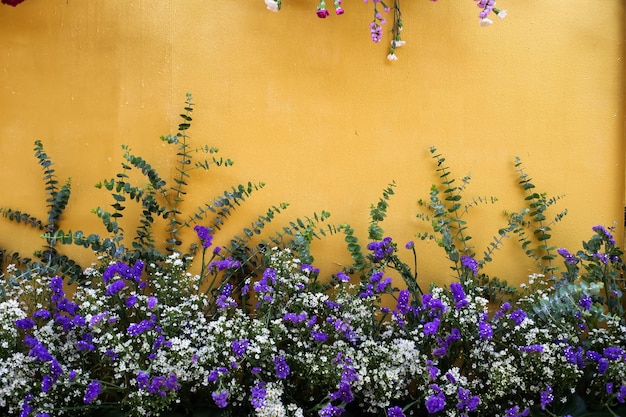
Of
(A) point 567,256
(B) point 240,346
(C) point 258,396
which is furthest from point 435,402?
(A) point 567,256

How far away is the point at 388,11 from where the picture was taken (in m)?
3.00

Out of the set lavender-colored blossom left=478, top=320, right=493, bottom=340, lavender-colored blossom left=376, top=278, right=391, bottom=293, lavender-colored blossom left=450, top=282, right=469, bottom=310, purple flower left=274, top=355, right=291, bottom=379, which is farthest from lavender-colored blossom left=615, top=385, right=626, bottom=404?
purple flower left=274, top=355, right=291, bottom=379

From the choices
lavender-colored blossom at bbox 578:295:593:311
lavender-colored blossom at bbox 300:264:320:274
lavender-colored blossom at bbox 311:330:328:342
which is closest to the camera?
lavender-colored blossom at bbox 311:330:328:342

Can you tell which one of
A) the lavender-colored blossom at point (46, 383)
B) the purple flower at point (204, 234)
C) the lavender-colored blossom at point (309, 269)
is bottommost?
the lavender-colored blossom at point (46, 383)

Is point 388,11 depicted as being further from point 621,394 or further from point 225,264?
point 621,394

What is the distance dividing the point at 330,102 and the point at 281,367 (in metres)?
1.36

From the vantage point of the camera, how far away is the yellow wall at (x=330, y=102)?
116 inches

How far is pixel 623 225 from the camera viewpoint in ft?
9.88

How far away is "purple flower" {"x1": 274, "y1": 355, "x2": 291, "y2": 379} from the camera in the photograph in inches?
90.8

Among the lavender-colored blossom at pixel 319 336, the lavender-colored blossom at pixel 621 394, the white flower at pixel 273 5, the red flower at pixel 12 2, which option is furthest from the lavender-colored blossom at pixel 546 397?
the red flower at pixel 12 2

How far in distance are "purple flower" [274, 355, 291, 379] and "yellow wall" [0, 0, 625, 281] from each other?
73 cm

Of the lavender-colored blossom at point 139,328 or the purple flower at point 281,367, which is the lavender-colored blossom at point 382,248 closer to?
the purple flower at point 281,367

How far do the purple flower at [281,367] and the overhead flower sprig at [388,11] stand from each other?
62.2 inches

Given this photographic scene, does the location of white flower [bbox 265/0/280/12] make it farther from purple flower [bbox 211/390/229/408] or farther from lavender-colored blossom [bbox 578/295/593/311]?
lavender-colored blossom [bbox 578/295/593/311]
